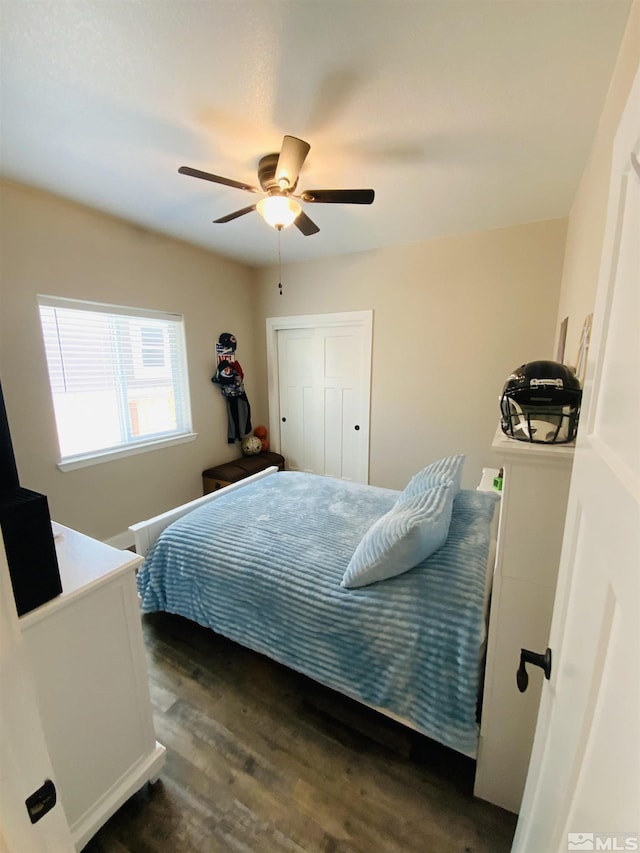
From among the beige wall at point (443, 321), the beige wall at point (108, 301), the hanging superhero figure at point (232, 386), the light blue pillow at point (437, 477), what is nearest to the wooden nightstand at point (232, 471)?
the beige wall at point (108, 301)

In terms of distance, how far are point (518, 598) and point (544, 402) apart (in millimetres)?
605

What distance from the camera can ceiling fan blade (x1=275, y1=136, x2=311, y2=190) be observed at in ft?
4.92

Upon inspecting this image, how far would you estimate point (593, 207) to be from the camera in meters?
1.63

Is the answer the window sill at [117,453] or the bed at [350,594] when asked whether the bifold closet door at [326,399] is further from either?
the bed at [350,594]

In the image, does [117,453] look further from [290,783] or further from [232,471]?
[290,783]

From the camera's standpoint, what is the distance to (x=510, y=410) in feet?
3.18

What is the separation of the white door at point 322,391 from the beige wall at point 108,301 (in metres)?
0.63

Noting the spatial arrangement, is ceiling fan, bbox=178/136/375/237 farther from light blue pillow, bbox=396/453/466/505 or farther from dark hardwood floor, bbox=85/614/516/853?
dark hardwood floor, bbox=85/614/516/853

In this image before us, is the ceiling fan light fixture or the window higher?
the ceiling fan light fixture

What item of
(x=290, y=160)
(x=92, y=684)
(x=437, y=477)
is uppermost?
(x=290, y=160)

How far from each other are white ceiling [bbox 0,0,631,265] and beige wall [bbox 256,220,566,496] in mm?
589

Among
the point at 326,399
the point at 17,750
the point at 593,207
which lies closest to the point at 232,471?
the point at 326,399

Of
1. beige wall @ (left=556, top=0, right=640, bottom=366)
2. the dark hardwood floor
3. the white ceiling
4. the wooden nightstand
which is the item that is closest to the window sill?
the wooden nightstand

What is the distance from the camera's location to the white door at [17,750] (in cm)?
46
